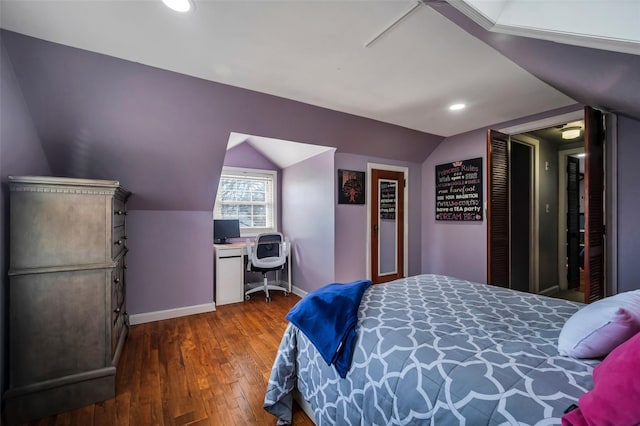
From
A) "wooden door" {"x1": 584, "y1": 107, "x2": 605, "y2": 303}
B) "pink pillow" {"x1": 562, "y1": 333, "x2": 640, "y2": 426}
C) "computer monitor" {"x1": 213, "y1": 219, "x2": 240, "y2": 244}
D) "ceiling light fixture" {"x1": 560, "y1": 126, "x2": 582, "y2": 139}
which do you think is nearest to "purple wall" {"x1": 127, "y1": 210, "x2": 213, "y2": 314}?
"computer monitor" {"x1": 213, "y1": 219, "x2": 240, "y2": 244}

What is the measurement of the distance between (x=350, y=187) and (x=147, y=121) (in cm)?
235

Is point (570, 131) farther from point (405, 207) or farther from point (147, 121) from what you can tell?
point (147, 121)

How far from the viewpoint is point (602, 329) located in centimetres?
96

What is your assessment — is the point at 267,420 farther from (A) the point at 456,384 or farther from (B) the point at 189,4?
(B) the point at 189,4

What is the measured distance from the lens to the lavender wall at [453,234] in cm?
361

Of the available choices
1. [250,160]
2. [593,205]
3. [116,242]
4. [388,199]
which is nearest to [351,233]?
[388,199]

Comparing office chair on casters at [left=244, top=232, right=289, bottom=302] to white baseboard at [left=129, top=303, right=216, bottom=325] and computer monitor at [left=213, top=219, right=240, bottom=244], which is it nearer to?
computer monitor at [left=213, top=219, right=240, bottom=244]

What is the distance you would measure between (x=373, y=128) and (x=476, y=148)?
4.80ft

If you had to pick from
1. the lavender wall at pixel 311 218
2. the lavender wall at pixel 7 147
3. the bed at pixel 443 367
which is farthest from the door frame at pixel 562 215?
the lavender wall at pixel 7 147

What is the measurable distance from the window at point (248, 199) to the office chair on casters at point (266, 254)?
0.65 meters

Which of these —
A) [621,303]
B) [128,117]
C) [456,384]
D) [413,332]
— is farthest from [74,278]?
[621,303]

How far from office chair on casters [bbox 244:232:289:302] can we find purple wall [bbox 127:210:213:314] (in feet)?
1.83

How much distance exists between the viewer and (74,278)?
1.75 metres

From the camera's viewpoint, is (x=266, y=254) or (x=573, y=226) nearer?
(x=266, y=254)
